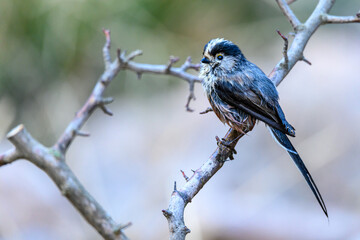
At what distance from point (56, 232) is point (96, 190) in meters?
0.92

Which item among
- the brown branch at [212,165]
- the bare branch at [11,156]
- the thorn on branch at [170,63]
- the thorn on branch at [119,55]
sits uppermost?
the thorn on branch at [119,55]

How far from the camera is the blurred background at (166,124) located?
6.41 metres

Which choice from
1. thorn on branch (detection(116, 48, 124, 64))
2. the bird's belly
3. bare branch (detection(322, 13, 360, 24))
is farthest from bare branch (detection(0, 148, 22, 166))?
bare branch (detection(322, 13, 360, 24))

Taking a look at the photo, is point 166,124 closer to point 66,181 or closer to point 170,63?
point 170,63

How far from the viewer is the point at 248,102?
3510 mm

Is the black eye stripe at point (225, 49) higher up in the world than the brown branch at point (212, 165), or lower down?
higher up

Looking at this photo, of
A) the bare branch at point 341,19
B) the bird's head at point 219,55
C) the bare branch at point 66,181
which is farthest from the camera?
the bird's head at point 219,55

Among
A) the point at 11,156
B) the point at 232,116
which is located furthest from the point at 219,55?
the point at 11,156

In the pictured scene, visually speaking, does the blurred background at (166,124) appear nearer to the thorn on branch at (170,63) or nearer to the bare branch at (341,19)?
the thorn on branch at (170,63)

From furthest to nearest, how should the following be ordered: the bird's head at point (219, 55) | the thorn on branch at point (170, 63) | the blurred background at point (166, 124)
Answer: the blurred background at point (166, 124) → the thorn on branch at point (170, 63) → the bird's head at point (219, 55)

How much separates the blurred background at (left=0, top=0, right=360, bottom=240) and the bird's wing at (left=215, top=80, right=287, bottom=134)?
2953 mm

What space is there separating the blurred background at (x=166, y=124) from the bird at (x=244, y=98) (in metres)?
2.88

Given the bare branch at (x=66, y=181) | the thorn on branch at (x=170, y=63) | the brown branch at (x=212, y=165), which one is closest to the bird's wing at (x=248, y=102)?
the brown branch at (x=212, y=165)

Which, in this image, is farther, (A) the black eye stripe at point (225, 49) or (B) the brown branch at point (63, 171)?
(A) the black eye stripe at point (225, 49)
